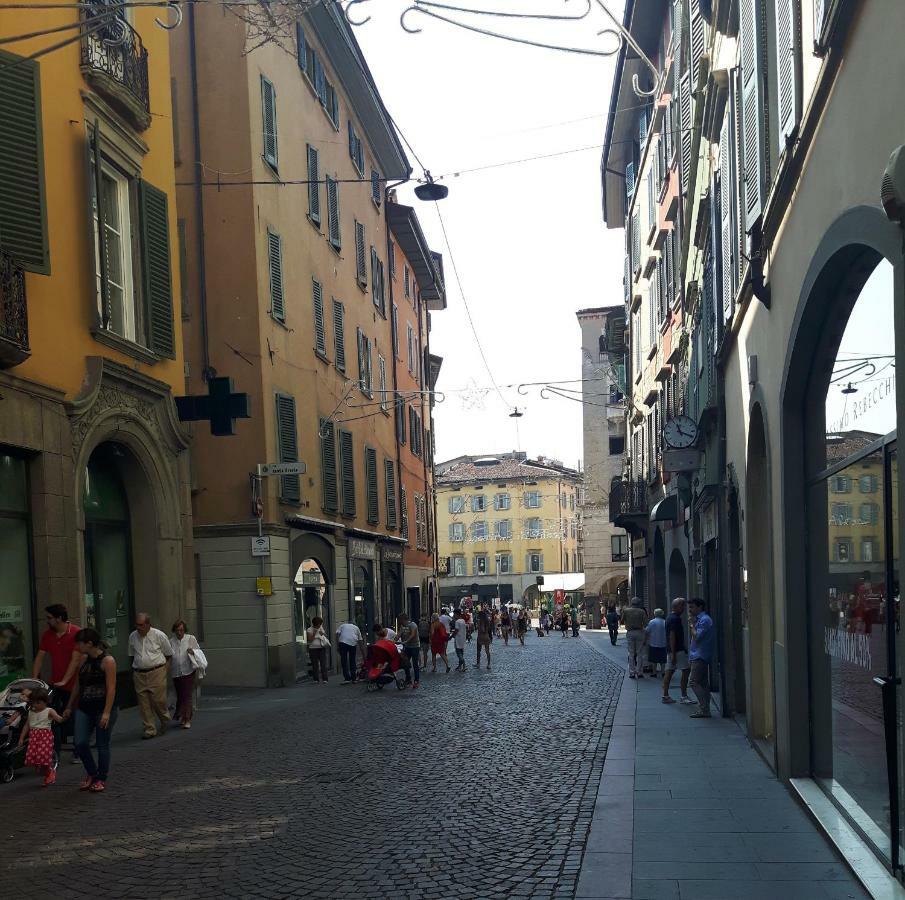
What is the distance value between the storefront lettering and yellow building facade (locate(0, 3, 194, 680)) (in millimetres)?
8038

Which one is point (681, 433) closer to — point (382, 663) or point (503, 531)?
point (382, 663)

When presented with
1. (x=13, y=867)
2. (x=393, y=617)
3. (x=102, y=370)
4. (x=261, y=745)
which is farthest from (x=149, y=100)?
(x=393, y=617)

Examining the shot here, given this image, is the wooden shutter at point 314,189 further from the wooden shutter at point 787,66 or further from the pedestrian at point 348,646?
the wooden shutter at point 787,66

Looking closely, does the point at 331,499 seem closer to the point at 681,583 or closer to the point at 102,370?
the point at 681,583

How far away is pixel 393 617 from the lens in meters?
39.9

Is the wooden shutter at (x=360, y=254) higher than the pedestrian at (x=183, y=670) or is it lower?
higher

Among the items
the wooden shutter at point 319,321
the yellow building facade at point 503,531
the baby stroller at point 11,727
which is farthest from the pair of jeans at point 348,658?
the yellow building facade at point 503,531

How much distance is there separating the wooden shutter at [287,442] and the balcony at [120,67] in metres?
8.37

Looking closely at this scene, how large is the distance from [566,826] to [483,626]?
72.0 ft

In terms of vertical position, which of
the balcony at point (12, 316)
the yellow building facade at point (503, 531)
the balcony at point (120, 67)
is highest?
the balcony at point (120, 67)

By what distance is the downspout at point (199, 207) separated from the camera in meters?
25.0

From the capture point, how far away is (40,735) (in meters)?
11.9

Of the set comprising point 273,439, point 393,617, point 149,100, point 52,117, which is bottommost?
point 393,617

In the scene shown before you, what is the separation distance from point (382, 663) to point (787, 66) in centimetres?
1563
